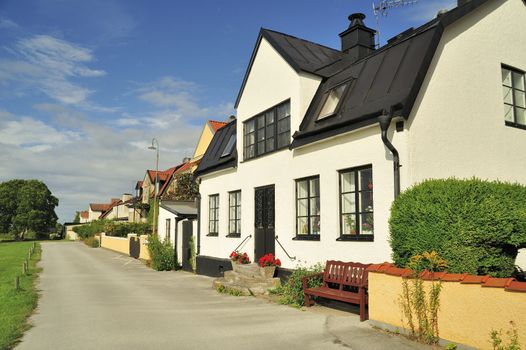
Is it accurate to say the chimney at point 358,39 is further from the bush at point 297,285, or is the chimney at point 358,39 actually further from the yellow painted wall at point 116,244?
the yellow painted wall at point 116,244

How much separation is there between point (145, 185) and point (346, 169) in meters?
40.3

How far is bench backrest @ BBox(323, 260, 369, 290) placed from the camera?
8422 millimetres

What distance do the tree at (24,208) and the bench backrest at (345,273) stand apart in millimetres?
74587

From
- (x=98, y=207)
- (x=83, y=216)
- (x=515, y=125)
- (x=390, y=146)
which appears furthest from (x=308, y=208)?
(x=83, y=216)

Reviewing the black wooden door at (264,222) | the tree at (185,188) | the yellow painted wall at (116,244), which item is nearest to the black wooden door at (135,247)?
the yellow painted wall at (116,244)

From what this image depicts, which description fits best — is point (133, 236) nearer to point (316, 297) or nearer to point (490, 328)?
point (316, 297)

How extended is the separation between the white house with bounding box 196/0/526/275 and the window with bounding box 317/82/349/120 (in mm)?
35

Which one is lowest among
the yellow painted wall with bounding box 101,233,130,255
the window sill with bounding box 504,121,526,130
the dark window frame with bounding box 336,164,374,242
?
the yellow painted wall with bounding box 101,233,130,255

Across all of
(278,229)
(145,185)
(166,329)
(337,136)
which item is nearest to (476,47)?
(337,136)

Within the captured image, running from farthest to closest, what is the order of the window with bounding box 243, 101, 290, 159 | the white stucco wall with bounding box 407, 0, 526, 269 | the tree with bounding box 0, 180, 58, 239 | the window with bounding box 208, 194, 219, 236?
the tree with bounding box 0, 180, 58, 239 → the window with bounding box 208, 194, 219, 236 → the window with bounding box 243, 101, 290, 159 → the white stucco wall with bounding box 407, 0, 526, 269

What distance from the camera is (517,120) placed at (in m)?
10.4

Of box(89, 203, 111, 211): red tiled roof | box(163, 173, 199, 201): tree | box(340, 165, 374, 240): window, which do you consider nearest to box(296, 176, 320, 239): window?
box(340, 165, 374, 240): window

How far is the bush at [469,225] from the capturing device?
630 centimetres

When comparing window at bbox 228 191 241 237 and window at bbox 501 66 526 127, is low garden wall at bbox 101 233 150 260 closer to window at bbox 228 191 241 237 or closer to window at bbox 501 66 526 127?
window at bbox 228 191 241 237
